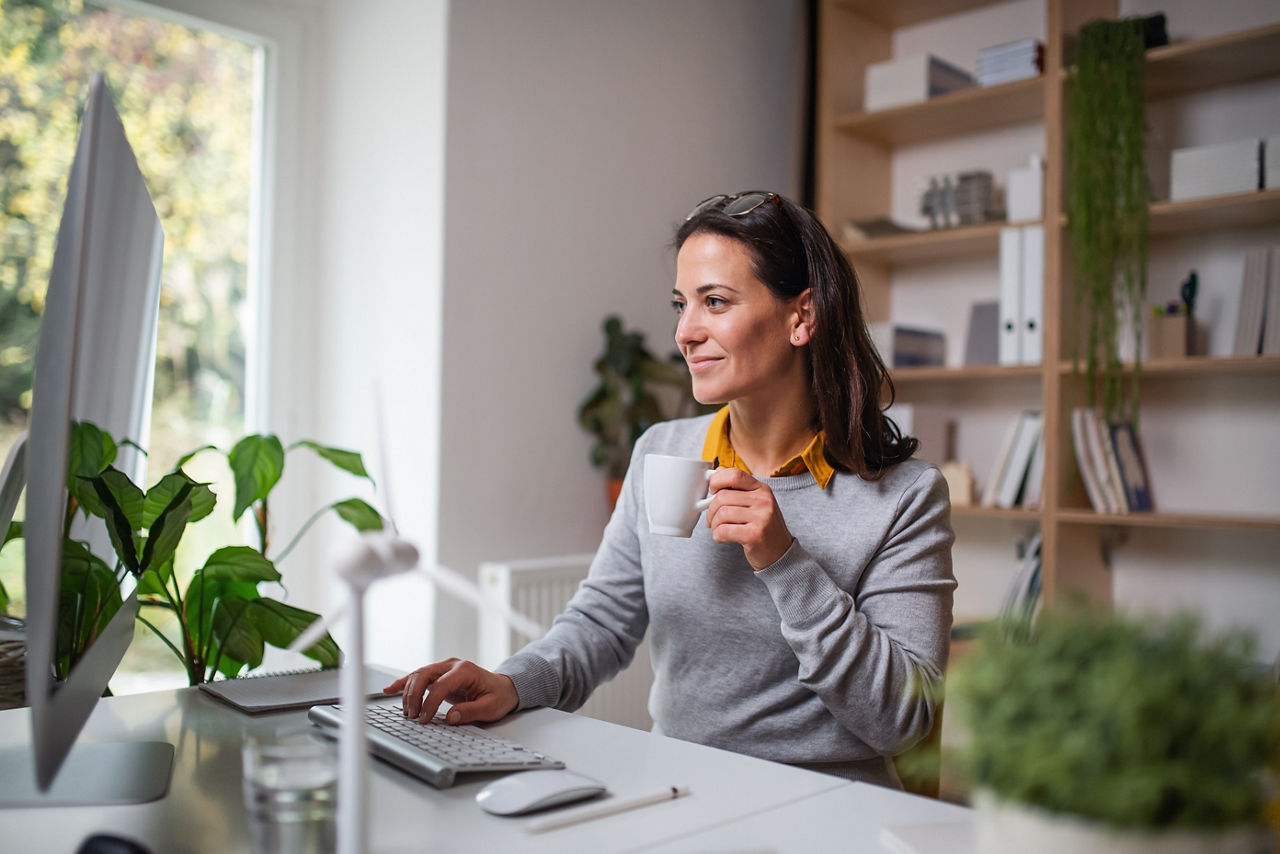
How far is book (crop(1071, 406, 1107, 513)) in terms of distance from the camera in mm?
2646

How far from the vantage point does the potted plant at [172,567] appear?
1189 millimetres

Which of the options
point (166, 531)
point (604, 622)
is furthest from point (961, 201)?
point (166, 531)

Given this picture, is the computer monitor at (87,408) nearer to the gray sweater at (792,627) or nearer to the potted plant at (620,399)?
the gray sweater at (792,627)

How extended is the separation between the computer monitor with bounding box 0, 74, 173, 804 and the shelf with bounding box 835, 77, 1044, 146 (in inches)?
88.6

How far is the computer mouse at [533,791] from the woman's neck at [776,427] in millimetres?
723

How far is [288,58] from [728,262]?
72.3 inches

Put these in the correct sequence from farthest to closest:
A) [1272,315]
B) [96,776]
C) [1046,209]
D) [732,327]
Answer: [1046,209]
[1272,315]
[732,327]
[96,776]

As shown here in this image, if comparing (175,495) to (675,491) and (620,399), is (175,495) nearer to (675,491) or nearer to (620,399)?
(675,491)

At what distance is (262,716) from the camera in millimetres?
1152

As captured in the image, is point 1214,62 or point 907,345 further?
point 907,345

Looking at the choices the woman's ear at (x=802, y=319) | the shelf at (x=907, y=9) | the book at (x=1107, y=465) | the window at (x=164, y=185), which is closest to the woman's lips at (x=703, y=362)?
the woman's ear at (x=802, y=319)

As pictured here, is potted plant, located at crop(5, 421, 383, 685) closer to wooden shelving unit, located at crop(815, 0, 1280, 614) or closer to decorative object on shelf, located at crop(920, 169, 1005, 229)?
wooden shelving unit, located at crop(815, 0, 1280, 614)

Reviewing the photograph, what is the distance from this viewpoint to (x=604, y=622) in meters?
1.53

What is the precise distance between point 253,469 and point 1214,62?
2.45 meters
